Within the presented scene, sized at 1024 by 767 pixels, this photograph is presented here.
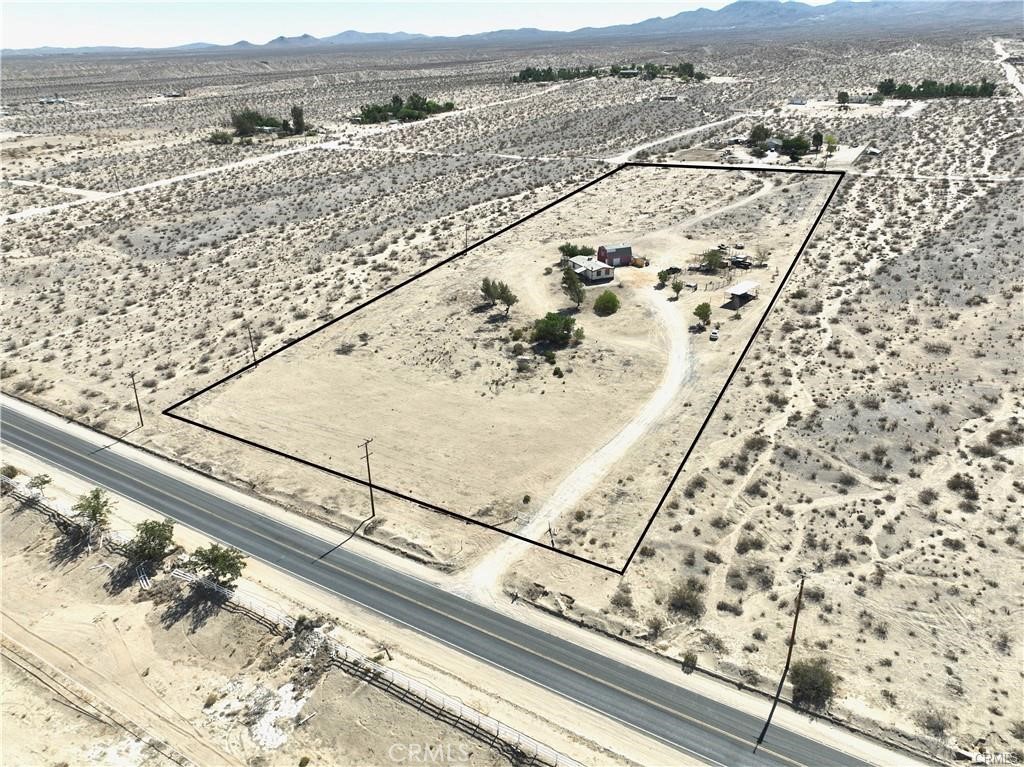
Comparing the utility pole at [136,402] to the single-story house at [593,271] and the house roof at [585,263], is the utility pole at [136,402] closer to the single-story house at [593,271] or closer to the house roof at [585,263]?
the single-story house at [593,271]

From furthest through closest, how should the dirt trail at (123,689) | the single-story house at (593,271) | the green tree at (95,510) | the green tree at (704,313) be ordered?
1. the single-story house at (593,271)
2. the green tree at (704,313)
3. the green tree at (95,510)
4. the dirt trail at (123,689)

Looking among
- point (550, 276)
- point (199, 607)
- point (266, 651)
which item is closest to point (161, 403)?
point (199, 607)

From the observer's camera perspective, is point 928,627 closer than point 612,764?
No

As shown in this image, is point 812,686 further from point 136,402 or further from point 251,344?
point 251,344

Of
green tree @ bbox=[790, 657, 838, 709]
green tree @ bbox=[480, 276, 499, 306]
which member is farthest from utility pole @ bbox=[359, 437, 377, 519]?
green tree @ bbox=[790, 657, 838, 709]

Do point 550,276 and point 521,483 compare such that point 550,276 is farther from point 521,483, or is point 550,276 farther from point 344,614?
point 344,614

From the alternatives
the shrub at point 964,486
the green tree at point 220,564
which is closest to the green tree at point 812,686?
the shrub at point 964,486

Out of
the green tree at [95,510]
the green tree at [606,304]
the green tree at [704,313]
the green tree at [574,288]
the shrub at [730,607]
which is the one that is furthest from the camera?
the green tree at [574,288]
